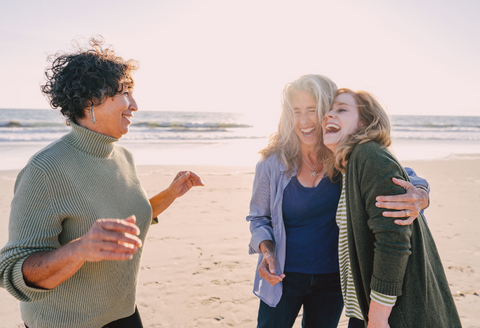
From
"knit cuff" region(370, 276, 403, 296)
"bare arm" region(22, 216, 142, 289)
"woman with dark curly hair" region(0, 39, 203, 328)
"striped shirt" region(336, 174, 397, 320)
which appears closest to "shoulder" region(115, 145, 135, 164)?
"woman with dark curly hair" region(0, 39, 203, 328)

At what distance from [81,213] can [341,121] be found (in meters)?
1.60

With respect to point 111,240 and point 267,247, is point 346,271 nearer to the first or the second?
point 267,247

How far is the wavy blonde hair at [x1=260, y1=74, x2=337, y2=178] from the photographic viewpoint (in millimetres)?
2195

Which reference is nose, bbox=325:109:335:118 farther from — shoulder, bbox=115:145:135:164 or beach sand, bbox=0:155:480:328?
beach sand, bbox=0:155:480:328

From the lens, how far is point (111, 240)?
1246 millimetres

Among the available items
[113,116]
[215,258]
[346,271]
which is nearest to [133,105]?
[113,116]

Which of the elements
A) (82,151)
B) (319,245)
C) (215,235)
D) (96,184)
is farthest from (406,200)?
(215,235)

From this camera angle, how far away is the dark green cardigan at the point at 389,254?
149 centimetres

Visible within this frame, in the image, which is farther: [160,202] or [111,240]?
[160,202]

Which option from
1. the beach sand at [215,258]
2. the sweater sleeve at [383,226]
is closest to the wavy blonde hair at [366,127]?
the sweater sleeve at [383,226]

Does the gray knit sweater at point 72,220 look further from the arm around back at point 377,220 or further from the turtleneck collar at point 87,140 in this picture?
the arm around back at point 377,220

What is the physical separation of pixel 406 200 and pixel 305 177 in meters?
0.91

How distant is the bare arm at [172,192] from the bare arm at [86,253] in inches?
45.5

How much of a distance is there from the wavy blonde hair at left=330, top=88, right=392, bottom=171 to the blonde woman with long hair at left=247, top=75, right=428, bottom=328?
267mm
